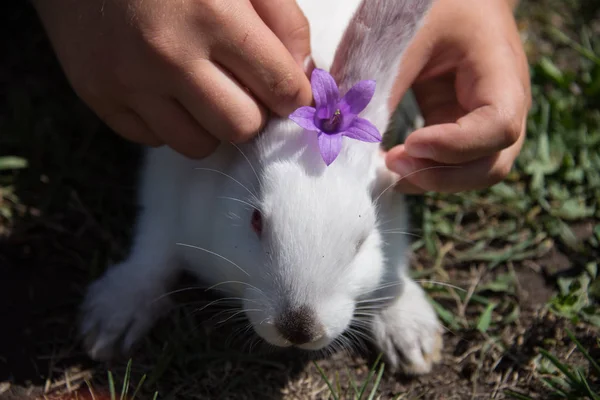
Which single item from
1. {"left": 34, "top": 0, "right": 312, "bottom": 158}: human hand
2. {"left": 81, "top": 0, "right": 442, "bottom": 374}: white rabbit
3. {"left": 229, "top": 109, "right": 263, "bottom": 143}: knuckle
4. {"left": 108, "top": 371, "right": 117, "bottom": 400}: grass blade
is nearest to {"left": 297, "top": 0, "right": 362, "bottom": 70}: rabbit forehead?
{"left": 81, "top": 0, "right": 442, "bottom": 374}: white rabbit

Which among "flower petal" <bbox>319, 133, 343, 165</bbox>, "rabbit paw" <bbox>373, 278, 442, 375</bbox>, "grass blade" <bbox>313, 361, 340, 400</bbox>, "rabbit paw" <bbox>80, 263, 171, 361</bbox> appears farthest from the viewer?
"rabbit paw" <bbox>373, 278, 442, 375</bbox>

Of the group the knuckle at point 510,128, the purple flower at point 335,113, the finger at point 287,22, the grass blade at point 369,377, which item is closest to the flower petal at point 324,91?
the purple flower at point 335,113

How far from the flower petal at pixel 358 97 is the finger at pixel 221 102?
15.0 inches

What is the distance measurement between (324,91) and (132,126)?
102 centimetres

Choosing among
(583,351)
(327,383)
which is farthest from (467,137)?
(327,383)

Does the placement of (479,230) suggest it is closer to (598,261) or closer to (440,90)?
(598,261)

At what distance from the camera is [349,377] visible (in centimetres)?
312

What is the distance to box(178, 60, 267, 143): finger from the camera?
275 centimetres

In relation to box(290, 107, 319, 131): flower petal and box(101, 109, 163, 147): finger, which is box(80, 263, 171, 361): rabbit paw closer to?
box(101, 109, 163, 147): finger

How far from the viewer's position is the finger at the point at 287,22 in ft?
9.11

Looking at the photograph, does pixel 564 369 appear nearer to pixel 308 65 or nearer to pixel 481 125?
pixel 481 125

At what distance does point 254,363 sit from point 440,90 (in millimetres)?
1567

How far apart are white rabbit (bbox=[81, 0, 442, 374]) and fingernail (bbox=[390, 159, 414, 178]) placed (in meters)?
0.04

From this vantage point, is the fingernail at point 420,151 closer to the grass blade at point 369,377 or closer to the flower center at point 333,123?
the flower center at point 333,123
